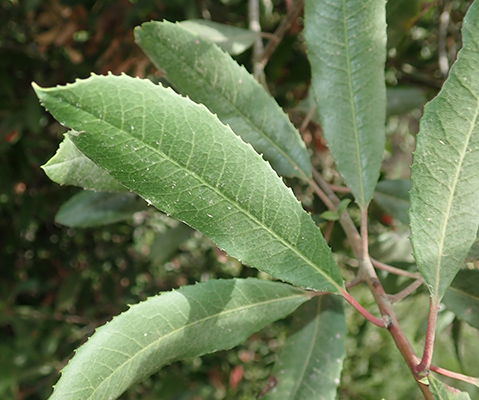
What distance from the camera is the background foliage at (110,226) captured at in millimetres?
1350

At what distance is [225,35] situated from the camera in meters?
0.99

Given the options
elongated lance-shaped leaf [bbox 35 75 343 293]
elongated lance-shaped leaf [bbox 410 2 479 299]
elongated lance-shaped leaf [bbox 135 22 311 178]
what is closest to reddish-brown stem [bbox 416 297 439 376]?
elongated lance-shaped leaf [bbox 410 2 479 299]

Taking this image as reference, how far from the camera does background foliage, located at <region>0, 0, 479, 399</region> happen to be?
135 centimetres

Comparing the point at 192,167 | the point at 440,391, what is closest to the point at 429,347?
the point at 440,391

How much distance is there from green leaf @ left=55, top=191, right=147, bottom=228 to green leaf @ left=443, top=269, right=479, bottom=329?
54 cm

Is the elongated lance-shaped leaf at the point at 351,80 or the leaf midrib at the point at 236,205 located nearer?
the leaf midrib at the point at 236,205

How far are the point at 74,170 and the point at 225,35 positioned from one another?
1.50ft

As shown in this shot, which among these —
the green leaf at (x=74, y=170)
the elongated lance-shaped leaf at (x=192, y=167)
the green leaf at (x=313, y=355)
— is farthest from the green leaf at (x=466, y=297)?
the green leaf at (x=74, y=170)

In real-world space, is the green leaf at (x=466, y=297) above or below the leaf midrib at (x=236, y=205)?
below

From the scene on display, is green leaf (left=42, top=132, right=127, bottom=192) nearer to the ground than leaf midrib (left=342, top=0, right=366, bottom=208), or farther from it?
nearer to the ground

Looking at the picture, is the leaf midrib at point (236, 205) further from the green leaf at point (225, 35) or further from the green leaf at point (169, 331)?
the green leaf at point (225, 35)

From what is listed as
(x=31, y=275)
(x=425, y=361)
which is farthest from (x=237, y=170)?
(x=31, y=275)

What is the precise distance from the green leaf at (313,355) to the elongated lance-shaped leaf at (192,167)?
0.20 meters

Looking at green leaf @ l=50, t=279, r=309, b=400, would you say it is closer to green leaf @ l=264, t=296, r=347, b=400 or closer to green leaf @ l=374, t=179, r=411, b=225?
green leaf @ l=264, t=296, r=347, b=400
